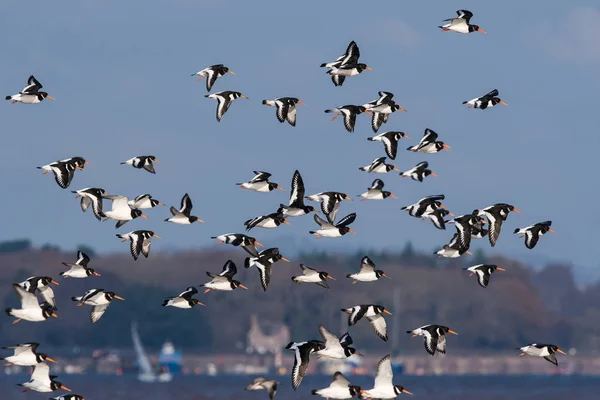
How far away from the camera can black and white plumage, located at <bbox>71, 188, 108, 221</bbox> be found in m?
46.9

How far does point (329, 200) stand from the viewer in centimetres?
4841

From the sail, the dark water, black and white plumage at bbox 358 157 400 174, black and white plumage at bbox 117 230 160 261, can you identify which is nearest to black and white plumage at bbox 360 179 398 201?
black and white plumage at bbox 358 157 400 174

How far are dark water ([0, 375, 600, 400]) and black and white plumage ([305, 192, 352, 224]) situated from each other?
279 ft

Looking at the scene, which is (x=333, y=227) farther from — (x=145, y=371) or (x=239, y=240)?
(x=145, y=371)

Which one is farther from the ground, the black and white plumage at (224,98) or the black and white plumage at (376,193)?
the black and white plumage at (224,98)

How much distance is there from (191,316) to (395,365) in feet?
85.6

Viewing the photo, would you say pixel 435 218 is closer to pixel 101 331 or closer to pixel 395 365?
pixel 101 331

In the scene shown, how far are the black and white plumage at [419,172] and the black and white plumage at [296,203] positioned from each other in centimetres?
322

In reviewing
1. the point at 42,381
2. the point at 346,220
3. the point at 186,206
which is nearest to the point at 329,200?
the point at 346,220

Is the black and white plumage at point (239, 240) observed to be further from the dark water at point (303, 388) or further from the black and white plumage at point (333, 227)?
the dark water at point (303, 388)

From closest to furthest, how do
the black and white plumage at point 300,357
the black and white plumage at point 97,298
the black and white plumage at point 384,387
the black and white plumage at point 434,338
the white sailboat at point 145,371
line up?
the black and white plumage at point 300,357
the black and white plumage at point 434,338
the black and white plumage at point 384,387
the black and white plumage at point 97,298
the white sailboat at point 145,371

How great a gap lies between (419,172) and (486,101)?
2713 millimetres

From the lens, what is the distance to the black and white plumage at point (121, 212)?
46.8 meters

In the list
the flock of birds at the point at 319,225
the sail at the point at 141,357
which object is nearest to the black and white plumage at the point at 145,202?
the flock of birds at the point at 319,225
